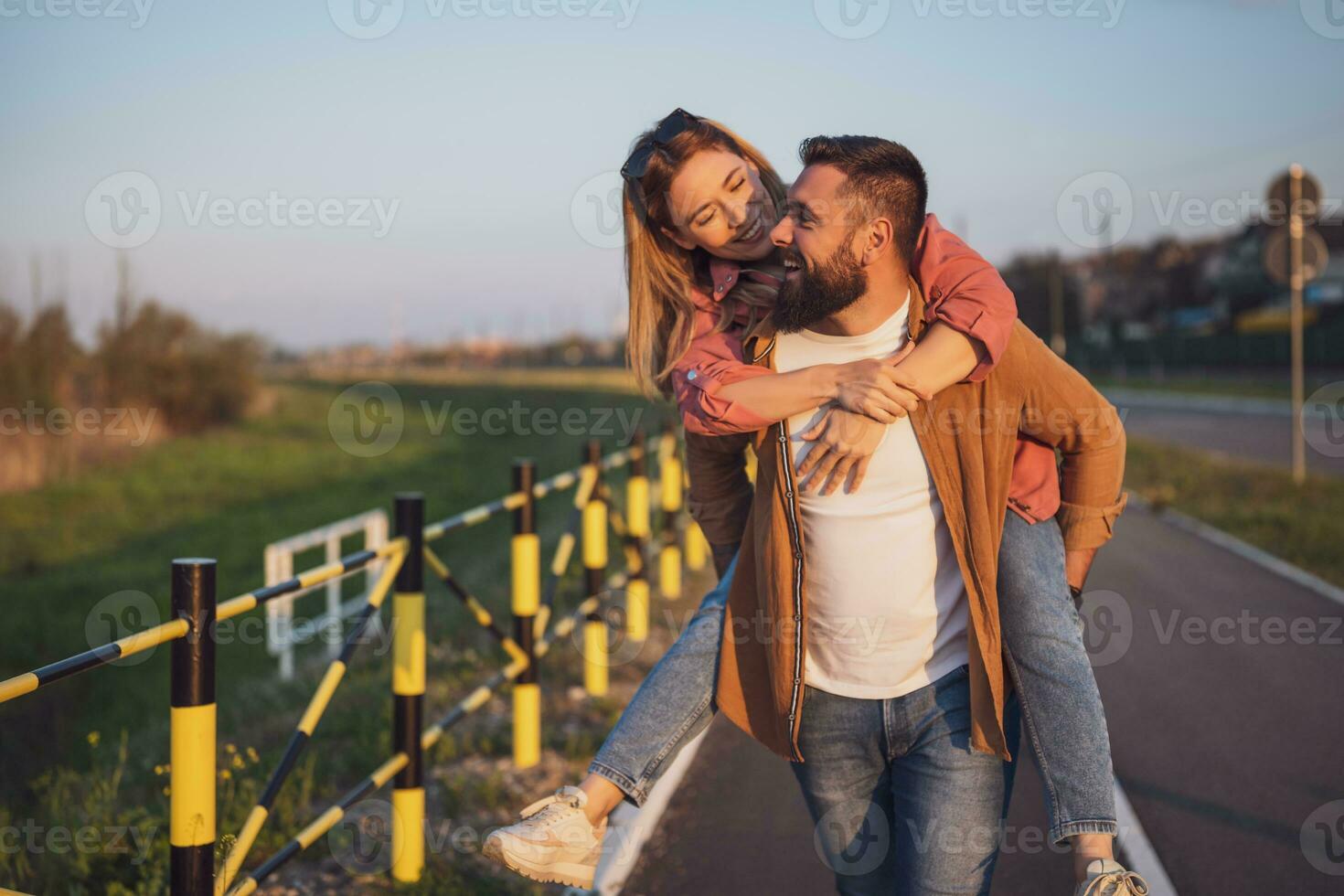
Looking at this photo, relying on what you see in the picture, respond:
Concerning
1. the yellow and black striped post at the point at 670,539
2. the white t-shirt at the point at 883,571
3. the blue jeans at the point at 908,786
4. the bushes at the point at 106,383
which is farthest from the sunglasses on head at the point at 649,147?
the bushes at the point at 106,383

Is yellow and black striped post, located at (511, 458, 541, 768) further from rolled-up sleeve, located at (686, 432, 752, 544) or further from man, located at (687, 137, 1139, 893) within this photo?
man, located at (687, 137, 1139, 893)

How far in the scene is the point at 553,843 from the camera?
2568mm

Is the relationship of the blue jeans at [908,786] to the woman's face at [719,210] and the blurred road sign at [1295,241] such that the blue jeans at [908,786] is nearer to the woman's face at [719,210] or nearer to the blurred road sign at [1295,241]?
the woman's face at [719,210]

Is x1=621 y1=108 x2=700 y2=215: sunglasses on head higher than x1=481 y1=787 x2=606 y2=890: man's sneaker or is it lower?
higher

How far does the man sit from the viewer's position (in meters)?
2.59

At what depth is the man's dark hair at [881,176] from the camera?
2.56 meters

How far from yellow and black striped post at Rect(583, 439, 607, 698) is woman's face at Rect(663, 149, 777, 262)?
483 centimetres

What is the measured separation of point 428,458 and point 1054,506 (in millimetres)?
36204

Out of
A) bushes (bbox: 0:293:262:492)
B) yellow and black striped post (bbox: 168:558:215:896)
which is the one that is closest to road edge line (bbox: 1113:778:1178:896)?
yellow and black striped post (bbox: 168:558:215:896)

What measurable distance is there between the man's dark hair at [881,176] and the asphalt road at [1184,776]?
2.80m

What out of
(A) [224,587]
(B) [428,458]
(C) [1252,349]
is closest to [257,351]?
(B) [428,458]

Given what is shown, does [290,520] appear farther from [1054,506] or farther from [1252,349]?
[1252,349]

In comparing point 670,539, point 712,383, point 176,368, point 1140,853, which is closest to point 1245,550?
point 670,539

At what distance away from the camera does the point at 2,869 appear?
460cm
